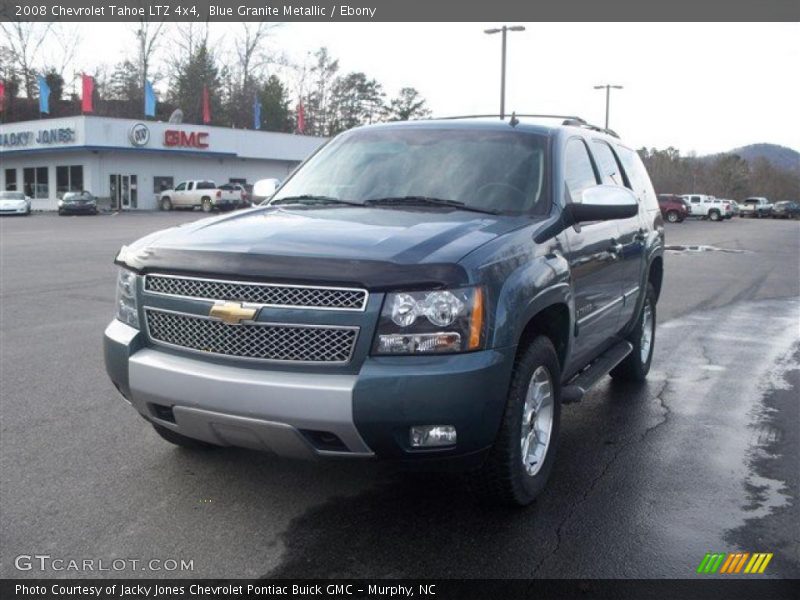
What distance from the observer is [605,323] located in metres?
5.21

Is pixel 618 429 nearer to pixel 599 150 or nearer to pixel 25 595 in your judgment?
pixel 599 150

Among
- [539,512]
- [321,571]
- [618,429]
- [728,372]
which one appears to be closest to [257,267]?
[321,571]

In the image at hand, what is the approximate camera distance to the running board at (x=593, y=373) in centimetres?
437

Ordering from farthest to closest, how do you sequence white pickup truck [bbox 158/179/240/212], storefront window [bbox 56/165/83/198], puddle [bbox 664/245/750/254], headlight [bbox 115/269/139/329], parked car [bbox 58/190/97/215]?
storefront window [bbox 56/165/83/198]
white pickup truck [bbox 158/179/240/212]
parked car [bbox 58/190/97/215]
puddle [bbox 664/245/750/254]
headlight [bbox 115/269/139/329]

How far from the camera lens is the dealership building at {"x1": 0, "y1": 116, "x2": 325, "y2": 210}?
48125 mm

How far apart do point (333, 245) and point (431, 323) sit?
22.3 inches

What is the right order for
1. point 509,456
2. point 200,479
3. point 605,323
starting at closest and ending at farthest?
point 509,456
point 200,479
point 605,323

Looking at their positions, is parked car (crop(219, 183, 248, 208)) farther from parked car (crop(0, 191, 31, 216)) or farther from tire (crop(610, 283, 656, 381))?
tire (crop(610, 283, 656, 381))

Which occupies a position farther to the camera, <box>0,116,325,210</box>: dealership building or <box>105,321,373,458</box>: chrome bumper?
<box>0,116,325,210</box>: dealership building

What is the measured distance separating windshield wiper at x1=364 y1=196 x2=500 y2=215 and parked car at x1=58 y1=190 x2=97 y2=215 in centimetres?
4223

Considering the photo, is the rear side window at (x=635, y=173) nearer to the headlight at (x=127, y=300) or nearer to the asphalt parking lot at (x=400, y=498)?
the asphalt parking lot at (x=400, y=498)

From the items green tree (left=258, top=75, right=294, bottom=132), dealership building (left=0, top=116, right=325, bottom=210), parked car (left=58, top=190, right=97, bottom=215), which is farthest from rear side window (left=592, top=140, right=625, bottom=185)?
green tree (left=258, top=75, right=294, bottom=132)

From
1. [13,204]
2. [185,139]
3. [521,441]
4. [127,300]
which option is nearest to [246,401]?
[127,300]

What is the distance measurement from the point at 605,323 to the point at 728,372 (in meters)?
2.60
